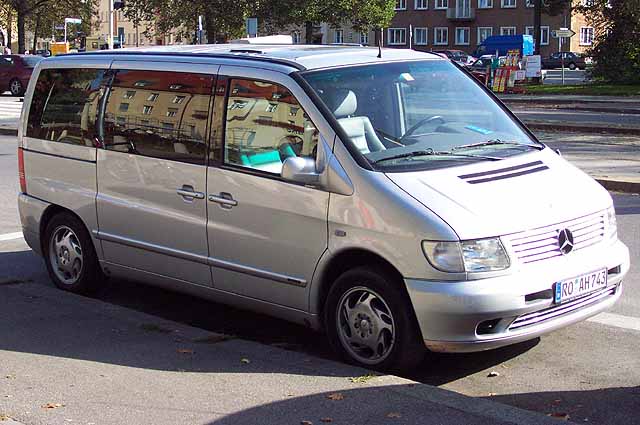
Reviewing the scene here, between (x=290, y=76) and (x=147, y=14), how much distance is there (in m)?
53.8

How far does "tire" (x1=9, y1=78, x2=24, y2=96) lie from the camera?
1606 inches

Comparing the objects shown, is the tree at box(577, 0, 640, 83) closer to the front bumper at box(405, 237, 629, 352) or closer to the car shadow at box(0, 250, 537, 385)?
the car shadow at box(0, 250, 537, 385)

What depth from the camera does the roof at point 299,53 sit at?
21.3 feet

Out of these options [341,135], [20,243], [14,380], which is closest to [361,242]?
[341,135]

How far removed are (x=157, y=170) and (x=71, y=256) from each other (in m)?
1.35

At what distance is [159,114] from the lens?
698cm

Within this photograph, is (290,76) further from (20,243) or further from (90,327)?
(20,243)

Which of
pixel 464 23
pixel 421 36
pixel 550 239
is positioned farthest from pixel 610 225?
pixel 421 36

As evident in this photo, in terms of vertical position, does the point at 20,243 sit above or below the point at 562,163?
below

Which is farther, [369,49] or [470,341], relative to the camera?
[369,49]

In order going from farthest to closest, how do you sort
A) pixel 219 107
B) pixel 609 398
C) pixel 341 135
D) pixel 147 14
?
pixel 147 14
pixel 219 107
pixel 341 135
pixel 609 398

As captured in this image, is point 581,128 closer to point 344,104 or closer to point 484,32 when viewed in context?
point 344,104

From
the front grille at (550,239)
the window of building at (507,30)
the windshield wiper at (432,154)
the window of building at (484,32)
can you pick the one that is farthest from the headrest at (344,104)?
the window of building at (484,32)

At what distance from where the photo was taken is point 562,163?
20.9ft
